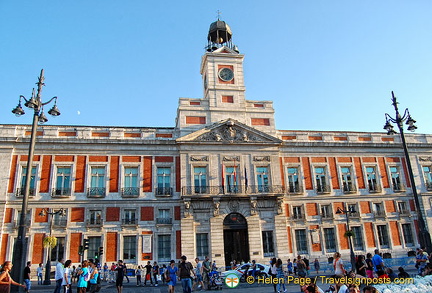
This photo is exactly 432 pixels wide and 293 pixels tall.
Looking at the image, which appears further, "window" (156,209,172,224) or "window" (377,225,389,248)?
"window" (377,225,389,248)

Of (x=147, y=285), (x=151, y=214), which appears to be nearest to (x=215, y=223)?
(x=151, y=214)

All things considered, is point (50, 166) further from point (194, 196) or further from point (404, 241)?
point (404, 241)

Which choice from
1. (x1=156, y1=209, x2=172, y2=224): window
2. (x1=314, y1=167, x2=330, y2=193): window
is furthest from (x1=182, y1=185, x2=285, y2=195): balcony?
(x1=314, y1=167, x2=330, y2=193): window

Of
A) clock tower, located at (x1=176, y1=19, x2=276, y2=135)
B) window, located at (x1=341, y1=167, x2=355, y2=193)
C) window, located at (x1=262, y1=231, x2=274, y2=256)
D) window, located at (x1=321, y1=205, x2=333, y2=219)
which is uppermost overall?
clock tower, located at (x1=176, y1=19, x2=276, y2=135)

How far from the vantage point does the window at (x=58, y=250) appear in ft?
82.7

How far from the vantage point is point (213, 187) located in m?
28.2

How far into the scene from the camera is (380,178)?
32312 mm

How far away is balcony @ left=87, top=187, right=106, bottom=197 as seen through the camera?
26.8 metres

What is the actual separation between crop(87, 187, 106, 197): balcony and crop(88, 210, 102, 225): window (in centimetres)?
123

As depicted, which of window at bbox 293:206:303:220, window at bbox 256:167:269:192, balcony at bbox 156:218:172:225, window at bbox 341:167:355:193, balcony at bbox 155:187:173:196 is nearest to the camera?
balcony at bbox 156:218:172:225

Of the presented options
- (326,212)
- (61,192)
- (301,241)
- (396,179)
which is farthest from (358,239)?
(61,192)

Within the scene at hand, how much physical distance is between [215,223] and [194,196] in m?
2.70

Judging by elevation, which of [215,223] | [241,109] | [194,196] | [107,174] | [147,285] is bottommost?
[147,285]

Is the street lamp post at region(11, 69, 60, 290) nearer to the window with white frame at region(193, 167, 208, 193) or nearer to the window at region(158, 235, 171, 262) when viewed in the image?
the window at region(158, 235, 171, 262)
